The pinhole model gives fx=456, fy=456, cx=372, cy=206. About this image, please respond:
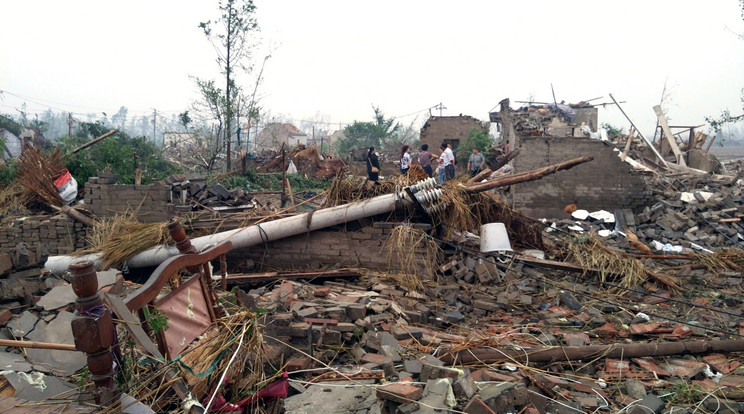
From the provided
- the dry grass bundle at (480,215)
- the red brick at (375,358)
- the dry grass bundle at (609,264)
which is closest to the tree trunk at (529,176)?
the dry grass bundle at (480,215)

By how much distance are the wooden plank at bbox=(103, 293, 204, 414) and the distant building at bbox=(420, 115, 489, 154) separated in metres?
22.2

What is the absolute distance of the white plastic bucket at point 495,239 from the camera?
7711mm

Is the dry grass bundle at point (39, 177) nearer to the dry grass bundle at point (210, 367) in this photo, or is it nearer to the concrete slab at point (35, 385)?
the concrete slab at point (35, 385)

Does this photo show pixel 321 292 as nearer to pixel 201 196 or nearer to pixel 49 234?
pixel 201 196

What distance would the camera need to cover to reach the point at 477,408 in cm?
306

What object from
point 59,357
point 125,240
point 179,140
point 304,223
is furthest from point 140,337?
point 179,140

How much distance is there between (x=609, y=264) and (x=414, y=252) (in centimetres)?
337

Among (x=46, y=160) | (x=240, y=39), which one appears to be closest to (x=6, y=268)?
(x=46, y=160)

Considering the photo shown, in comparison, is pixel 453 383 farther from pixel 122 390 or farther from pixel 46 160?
pixel 46 160

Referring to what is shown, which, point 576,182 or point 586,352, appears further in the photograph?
point 576,182

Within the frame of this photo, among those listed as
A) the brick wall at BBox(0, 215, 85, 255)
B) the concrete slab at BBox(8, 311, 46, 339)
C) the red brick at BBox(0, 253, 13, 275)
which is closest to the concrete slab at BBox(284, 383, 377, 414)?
the concrete slab at BBox(8, 311, 46, 339)

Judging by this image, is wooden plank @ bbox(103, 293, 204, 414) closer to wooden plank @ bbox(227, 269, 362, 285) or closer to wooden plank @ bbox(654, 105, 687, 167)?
wooden plank @ bbox(227, 269, 362, 285)

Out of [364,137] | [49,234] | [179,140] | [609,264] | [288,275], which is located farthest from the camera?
[364,137]

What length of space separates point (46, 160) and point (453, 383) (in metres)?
10.7
